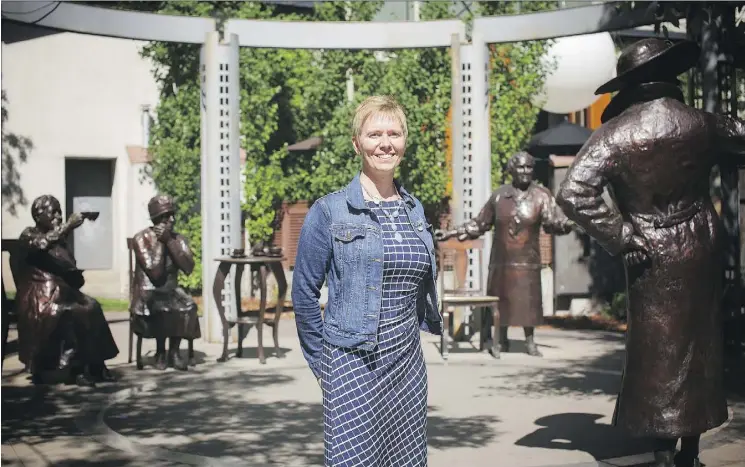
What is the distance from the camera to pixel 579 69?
36.2 ft

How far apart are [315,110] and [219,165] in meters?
6.31

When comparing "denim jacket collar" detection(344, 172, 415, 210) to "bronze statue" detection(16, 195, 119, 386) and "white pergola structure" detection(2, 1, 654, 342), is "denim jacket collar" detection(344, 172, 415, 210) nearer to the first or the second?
"bronze statue" detection(16, 195, 119, 386)

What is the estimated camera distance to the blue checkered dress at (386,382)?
3.88m

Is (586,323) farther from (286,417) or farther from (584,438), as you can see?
(584,438)

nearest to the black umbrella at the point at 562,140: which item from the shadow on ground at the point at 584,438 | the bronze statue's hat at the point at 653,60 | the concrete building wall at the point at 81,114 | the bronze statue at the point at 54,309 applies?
the concrete building wall at the point at 81,114

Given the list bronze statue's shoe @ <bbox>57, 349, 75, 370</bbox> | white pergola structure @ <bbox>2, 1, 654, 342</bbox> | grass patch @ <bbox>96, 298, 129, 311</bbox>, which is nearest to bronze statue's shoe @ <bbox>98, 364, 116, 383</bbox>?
bronze statue's shoe @ <bbox>57, 349, 75, 370</bbox>

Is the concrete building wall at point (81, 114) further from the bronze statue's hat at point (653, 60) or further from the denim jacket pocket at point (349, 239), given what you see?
the denim jacket pocket at point (349, 239)

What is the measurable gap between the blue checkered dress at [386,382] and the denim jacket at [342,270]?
4 cm

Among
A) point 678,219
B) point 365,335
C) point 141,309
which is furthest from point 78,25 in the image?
point 365,335

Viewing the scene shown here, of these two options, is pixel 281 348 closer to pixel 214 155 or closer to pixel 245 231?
pixel 214 155

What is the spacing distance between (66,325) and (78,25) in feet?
12.2

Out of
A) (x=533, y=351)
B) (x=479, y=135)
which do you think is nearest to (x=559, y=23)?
(x=479, y=135)

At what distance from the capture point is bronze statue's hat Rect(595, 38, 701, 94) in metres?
5.68

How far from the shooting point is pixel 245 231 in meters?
20.6
